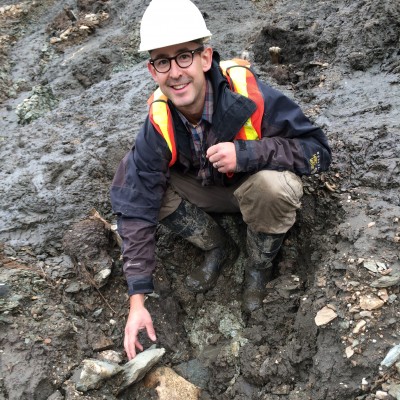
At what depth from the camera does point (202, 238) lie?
2947 mm

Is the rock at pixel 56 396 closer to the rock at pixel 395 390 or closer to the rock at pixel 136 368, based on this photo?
the rock at pixel 136 368

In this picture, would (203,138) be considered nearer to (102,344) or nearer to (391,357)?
(102,344)

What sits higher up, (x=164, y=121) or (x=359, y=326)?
(x=164, y=121)

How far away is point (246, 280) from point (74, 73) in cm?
407

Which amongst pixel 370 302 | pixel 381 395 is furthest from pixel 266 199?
pixel 381 395

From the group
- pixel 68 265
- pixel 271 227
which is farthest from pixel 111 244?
pixel 271 227

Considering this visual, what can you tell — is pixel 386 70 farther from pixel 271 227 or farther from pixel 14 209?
pixel 14 209

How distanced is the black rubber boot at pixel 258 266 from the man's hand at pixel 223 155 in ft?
1.85

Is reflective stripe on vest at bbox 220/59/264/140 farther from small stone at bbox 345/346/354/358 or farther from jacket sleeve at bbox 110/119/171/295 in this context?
small stone at bbox 345/346/354/358

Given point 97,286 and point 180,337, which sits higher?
point 97,286

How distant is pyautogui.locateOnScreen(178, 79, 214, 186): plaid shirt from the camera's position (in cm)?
247

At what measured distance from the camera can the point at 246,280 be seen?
2.97 m

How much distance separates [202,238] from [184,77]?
1131 mm

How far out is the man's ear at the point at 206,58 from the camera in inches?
94.7
